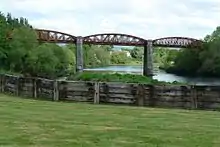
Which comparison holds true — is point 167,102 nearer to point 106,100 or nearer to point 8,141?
point 106,100

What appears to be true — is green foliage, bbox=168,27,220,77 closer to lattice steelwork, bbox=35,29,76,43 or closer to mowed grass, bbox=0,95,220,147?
lattice steelwork, bbox=35,29,76,43

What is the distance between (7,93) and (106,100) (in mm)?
6546

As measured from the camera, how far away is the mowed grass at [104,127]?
28.8ft

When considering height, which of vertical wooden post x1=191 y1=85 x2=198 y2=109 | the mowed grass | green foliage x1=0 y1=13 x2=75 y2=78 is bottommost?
the mowed grass

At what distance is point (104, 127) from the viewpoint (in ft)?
34.9

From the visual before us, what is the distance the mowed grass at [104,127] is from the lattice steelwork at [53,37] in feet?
337

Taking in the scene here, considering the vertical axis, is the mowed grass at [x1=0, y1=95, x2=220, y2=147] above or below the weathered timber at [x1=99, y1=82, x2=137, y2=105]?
below

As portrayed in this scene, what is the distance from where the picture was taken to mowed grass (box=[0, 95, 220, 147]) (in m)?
8.77

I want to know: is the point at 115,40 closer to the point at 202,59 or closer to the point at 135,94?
the point at 202,59

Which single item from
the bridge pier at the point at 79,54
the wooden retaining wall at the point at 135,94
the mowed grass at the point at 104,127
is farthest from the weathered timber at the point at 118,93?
the bridge pier at the point at 79,54

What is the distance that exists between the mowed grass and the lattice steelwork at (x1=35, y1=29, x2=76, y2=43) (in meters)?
103

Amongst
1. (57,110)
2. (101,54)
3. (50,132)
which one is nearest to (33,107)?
(57,110)

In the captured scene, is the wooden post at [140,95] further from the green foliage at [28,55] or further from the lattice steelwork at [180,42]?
the lattice steelwork at [180,42]

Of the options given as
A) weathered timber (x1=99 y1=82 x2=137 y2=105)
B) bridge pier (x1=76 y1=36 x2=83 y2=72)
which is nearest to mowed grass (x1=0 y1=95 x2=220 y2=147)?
weathered timber (x1=99 y1=82 x2=137 y2=105)
